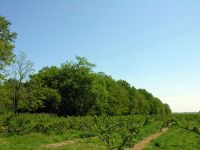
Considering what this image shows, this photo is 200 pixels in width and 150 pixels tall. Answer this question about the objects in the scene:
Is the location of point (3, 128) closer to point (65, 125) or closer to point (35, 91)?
point (65, 125)

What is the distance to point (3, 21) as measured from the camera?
128 feet

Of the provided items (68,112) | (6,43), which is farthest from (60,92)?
(6,43)

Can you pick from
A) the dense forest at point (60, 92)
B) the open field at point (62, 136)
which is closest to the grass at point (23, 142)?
the open field at point (62, 136)

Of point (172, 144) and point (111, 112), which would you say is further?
point (111, 112)

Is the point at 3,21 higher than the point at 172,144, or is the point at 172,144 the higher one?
the point at 3,21

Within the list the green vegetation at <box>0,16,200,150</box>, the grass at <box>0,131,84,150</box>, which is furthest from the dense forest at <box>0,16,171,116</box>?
the grass at <box>0,131,84,150</box>

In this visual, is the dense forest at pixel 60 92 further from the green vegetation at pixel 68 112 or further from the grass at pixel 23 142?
the grass at pixel 23 142

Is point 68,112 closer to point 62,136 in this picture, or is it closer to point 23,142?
point 62,136

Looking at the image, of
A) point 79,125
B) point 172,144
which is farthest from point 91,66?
point 172,144

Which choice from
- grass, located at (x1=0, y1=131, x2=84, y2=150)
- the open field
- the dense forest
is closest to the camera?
grass, located at (x1=0, y1=131, x2=84, y2=150)

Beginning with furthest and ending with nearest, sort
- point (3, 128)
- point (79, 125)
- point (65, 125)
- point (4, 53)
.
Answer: point (79, 125), point (65, 125), point (4, 53), point (3, 128)

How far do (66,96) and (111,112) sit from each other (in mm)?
23755

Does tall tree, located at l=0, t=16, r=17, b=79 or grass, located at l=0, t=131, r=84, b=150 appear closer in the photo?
grass, located at l=0, t=131, r=84, b=150

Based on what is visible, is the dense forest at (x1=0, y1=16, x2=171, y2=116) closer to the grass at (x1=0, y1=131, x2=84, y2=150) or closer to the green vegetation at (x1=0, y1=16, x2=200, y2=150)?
the green vegetation at (x1=0, y1=16, x2=200, y2=150)
